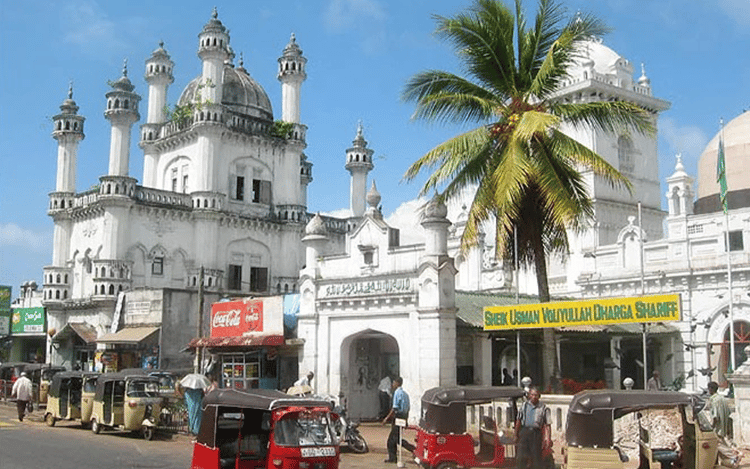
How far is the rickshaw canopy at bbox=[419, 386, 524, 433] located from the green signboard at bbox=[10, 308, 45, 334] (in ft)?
120

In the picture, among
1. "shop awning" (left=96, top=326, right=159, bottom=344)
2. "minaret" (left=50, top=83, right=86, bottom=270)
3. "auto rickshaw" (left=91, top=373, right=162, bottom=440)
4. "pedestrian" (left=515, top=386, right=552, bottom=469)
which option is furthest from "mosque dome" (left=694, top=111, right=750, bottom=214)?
"minaret" (left=50, top=83, right=86, bottom=270)

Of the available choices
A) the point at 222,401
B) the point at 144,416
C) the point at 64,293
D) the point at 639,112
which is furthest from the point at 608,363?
the point at 64,293

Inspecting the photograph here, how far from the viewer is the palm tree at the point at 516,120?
17.8m

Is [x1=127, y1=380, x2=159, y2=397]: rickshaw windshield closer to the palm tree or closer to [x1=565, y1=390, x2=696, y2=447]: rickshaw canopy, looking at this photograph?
the palm tree

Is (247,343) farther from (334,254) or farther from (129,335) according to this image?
(334,254)

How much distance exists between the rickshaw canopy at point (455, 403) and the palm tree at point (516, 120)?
4.12 meters

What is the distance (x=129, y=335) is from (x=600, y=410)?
85.5ft

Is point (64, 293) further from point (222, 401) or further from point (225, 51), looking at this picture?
point (222, 401)

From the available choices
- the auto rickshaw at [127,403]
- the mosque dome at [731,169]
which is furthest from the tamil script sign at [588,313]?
the mosque dome at [731,169]

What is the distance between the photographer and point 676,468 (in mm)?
12633

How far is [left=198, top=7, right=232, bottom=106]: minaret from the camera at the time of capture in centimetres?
4053

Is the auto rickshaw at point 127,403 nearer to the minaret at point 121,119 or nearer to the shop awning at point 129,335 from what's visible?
the shop awning at point 129,335

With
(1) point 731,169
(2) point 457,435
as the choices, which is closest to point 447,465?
(2) point 457,435

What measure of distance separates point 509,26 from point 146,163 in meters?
32.0
